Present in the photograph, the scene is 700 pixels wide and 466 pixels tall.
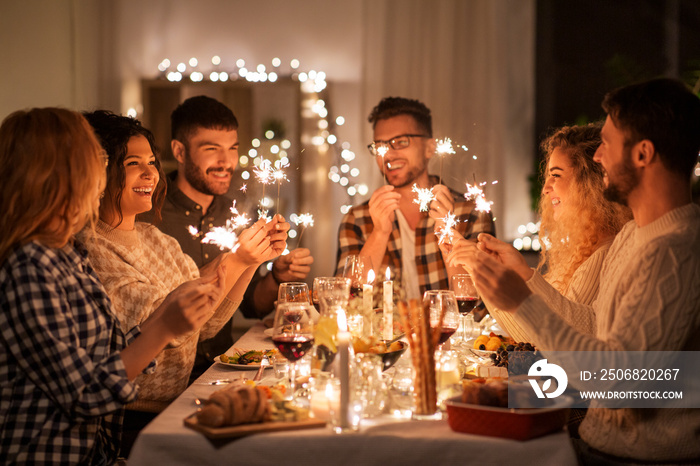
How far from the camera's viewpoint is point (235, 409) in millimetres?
1322

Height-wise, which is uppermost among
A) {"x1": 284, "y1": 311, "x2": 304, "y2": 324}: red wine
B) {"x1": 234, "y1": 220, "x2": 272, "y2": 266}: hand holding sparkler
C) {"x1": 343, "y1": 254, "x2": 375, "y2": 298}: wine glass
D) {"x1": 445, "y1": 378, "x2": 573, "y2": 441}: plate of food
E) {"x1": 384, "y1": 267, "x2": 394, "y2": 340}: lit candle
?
{"x1": 234, "y1": 220, "x2": 272, "y2": 266}: hand holding sparkler

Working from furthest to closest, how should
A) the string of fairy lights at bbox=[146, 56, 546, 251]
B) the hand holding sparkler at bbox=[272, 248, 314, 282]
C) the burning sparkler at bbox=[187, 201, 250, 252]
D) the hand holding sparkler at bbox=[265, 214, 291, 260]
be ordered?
the string of fairy lights at bbox=[146, 56, 546, 251]
the burning sparkler at bbox=[187, 201, 250, 252]
the hand holding sparkler at bbox=[272, 248, 314, 282]
the hand holding sparkler at bbox=[265, 214, 291, 260]

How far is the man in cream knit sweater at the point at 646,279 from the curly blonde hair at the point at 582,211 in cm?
64

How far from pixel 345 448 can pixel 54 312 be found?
2.32ft

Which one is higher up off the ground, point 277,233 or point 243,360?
point 277,233

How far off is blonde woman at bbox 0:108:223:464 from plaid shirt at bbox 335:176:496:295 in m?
1.92

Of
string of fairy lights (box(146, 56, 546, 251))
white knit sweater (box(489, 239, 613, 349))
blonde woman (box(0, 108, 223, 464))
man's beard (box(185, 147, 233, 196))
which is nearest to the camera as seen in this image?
blonde woman (box(0, 108, 223, 464))

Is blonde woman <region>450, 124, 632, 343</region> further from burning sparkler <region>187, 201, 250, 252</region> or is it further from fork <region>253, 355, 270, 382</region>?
burning sparkler <region>187, 201, 250, 252</region>

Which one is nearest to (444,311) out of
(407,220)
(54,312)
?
(54,312)

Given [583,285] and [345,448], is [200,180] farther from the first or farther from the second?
[345,448]

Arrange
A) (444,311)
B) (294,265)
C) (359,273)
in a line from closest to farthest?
(444,311)
(359,273)
(294,265)

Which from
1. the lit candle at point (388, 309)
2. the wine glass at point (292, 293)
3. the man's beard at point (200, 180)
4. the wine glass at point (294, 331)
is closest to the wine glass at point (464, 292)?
the lit candle at point (388, 309)

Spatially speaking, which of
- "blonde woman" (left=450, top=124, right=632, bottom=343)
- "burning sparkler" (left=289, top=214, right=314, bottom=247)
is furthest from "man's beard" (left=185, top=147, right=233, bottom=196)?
"blonde woman" (left=450, top=124, right=632, bottom=343)

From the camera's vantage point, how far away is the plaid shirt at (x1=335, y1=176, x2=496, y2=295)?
11.2ft
